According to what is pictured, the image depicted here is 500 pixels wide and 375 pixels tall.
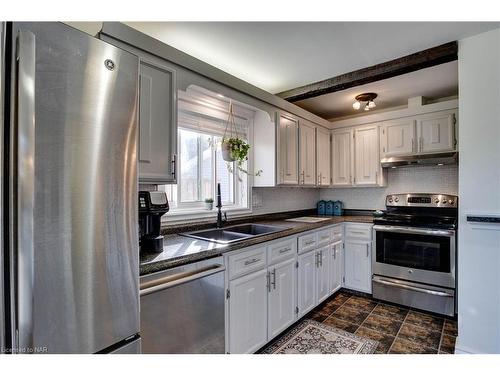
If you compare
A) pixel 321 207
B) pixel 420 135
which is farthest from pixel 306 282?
pixel 420 135

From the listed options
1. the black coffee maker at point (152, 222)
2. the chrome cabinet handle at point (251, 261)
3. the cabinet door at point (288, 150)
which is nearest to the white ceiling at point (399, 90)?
the cabinet door at point (288, 150)

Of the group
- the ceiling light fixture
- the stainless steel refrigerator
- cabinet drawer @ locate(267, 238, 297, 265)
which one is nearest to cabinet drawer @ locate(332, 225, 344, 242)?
cabinet drawer @ locate(267, 238, 297, 265)

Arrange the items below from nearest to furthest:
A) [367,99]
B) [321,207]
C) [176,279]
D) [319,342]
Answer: [176,279] < [319,342] < [367,99] < [321,207]

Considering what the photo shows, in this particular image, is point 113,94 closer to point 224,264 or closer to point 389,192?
point 224,264

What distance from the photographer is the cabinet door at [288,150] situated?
2.80m

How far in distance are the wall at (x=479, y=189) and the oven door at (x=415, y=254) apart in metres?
0.67

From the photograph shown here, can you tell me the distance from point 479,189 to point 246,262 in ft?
5.70

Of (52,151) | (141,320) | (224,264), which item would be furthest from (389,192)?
(52,151)

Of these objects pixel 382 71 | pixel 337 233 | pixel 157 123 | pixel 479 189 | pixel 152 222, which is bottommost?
pixel 337 233

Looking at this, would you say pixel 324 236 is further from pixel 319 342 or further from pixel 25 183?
pixel 25 183

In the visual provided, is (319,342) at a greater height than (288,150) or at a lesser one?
lesser

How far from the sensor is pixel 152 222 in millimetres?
1531

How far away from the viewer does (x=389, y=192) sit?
3539 millimetres

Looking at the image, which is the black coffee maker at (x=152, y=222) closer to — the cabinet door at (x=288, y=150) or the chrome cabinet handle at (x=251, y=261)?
the chrome cabinet handle at (x=251, y=261)
